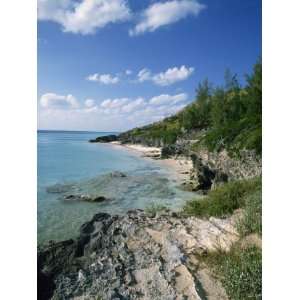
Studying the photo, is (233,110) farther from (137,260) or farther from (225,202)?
(137,260)

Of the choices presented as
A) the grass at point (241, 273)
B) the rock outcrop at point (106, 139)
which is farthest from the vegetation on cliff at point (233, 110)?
the rock outcrop at point (106, 139)

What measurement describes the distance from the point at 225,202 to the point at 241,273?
1.57 metres

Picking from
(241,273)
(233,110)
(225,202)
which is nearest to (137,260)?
(241,273)

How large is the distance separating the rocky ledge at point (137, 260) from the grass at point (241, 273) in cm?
9

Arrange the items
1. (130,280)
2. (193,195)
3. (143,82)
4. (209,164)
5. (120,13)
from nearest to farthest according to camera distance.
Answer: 1. (130,280)
2. (120,13)
3. (143,82)
4. (193,195)
5. (209,164)

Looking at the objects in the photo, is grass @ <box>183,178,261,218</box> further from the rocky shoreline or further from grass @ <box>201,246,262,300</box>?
grass @ <box>201,246,262,300</box>

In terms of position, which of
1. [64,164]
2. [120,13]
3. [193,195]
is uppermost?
[120,13]

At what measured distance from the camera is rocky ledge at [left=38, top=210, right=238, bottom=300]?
2076 mm

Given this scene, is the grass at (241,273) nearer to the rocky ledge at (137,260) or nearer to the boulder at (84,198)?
the rocky ledge at (137,260)
